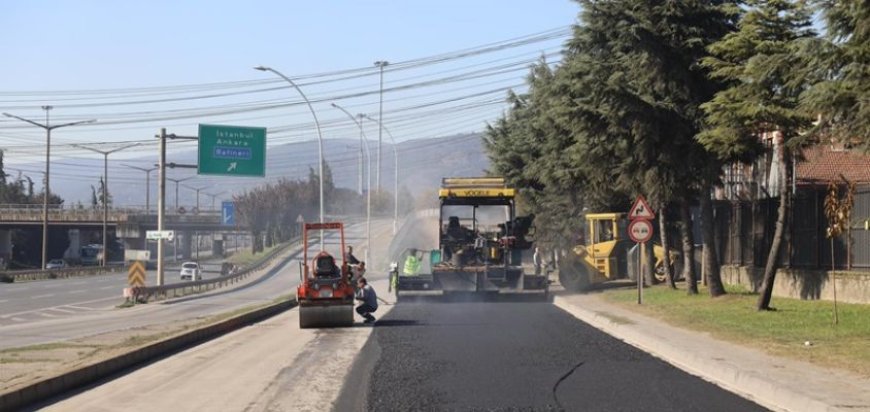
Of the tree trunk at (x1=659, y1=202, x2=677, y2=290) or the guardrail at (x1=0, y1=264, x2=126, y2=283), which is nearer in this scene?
the tree trunk at (x1=659, y1=202, x2=677, y2=290)

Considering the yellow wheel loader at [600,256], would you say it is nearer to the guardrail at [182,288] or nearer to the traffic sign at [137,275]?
the traffic sign at [137,275]

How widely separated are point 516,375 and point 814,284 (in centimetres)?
1285

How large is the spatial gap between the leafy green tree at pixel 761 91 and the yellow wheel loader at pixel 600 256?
1622 centimetres

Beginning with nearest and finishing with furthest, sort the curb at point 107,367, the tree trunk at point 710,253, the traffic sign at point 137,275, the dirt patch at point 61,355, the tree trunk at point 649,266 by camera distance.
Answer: the curb at point 107,367
the dirt patch at point 61,355
the tree trunk at point 710,253
the tree trunk at point 649,266
the traffic sign at point 137,275

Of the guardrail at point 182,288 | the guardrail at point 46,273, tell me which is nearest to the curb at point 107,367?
the guardrail at point 182,288

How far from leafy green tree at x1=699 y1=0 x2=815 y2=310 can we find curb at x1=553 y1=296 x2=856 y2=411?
4.03 metres

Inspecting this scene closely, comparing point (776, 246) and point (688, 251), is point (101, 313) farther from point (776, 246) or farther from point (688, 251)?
point (776, 246)

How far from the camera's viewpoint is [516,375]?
13781 mm

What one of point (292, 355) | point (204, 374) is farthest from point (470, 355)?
point (204, 374)

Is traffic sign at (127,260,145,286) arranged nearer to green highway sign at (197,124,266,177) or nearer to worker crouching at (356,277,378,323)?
green highway sign at (197,124,266,177)

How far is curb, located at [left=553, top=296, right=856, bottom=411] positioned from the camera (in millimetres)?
11289

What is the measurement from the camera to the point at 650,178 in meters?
27.3

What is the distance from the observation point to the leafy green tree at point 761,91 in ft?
57.1

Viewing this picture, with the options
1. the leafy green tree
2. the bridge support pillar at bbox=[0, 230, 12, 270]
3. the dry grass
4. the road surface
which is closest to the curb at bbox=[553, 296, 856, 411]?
the dry grass
